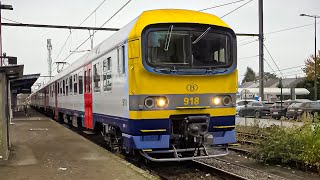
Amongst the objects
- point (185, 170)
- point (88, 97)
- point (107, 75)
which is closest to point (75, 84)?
point (88, 97)

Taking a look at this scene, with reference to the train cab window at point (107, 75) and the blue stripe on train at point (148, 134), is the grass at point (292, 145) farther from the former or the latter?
the train cab window at point (107, 75)

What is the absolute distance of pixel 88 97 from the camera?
12477mm

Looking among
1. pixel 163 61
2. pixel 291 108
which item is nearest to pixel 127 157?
pixel 163 61

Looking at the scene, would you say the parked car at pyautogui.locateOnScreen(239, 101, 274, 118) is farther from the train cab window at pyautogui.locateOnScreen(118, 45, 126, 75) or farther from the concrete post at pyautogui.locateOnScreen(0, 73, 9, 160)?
the concrete post at pyautogui.locateOnScreen(0, 73, 9, 160)

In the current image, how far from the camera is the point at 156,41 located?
818cm

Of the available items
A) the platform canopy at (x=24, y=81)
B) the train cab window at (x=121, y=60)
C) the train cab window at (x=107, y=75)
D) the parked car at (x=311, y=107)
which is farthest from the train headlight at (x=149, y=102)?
the parked car at (x=311, y=107)

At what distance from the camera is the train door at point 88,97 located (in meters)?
12.3

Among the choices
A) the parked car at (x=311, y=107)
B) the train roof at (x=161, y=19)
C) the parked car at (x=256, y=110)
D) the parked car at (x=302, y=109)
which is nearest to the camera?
the train roof at (x=161, y=19)

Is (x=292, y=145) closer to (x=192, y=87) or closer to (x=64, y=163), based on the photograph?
(x=192, y=87)

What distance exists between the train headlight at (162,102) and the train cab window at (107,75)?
2.14m

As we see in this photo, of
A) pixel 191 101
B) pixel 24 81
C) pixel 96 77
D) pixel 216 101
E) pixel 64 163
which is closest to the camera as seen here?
pixel 191 101

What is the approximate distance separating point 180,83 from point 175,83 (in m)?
0.12

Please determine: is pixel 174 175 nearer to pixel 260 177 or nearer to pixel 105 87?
pixel 260 177

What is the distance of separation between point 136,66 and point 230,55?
222 cm
